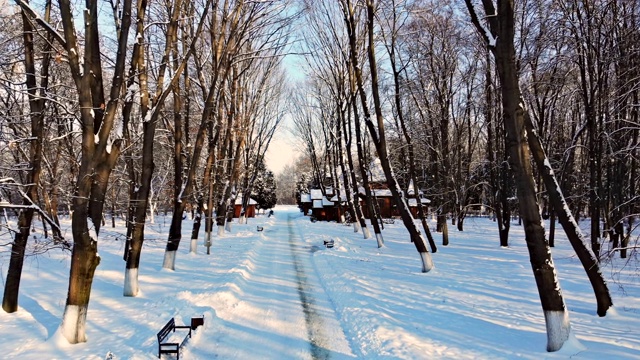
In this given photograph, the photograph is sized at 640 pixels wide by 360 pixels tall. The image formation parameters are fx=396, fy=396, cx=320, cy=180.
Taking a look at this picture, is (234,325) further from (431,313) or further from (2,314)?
(2,314)

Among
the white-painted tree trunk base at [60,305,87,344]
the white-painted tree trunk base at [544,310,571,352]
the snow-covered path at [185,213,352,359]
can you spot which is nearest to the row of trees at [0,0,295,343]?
the white-painted tree trunk base at [60,305,87,344]

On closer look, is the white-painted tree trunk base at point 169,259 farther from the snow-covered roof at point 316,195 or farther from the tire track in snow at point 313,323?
the snow-covered roof at point 316,195

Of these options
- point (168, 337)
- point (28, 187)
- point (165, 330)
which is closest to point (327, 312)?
point (168, 337)

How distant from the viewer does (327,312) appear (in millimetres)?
8594

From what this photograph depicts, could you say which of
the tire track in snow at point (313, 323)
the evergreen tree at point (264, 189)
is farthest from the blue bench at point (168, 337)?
the evergreen tree at point (264, 189)

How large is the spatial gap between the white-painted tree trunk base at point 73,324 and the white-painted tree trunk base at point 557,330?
24.6 ft

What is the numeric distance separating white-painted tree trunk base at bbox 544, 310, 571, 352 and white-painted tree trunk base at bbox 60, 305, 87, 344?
7509mm

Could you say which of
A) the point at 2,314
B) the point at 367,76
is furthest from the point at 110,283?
the point at 367,76

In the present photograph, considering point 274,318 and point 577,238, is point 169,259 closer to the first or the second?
point 274,318

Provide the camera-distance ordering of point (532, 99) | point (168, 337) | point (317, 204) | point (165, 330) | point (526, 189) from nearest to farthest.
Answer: point (526, 189) → point (165, 330) → point (168, 337) → point (532, 99) → point (317, 204)

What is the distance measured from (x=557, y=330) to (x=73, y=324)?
767cm

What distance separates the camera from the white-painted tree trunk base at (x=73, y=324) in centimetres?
647

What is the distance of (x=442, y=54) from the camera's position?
20.1 m

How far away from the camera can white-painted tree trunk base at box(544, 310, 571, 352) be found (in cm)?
601
